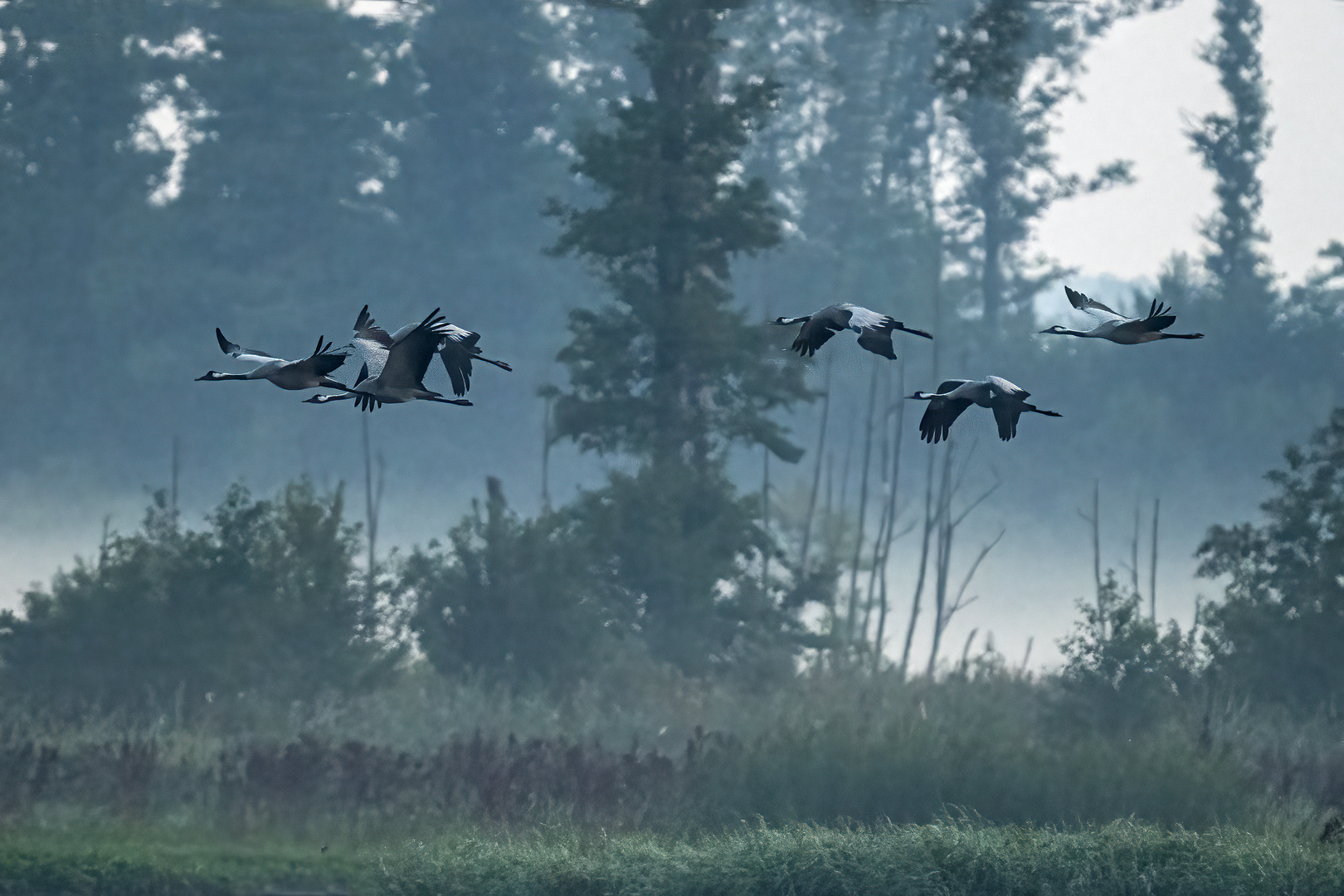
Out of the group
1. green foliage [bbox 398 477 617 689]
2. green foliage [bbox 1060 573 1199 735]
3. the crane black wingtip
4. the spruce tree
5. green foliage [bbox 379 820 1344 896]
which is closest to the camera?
the crane black wingtip

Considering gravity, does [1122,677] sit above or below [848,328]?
below

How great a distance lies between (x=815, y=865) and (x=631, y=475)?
50.2ft

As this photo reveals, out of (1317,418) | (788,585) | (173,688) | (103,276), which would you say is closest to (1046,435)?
(1317,418)

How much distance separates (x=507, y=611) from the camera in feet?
67.9

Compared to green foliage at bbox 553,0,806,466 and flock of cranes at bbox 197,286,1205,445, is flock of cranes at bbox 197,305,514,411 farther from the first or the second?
green foliage at bbox 553,0,806,466

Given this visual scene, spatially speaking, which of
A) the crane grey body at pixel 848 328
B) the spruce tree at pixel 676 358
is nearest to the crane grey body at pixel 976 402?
the crane grey body at pixel 848 328

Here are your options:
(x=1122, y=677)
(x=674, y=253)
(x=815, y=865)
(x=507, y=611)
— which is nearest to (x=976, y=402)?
(x=815, y=865)

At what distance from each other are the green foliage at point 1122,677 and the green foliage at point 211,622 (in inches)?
329

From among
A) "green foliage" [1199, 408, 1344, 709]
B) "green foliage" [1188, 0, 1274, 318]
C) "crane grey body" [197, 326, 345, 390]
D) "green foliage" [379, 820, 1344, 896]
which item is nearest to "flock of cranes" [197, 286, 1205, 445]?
"crane grey body" [197, 326, 345, 390]

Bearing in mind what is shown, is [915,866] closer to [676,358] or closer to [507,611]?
[507,611]

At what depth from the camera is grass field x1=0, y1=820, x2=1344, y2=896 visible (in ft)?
35.4

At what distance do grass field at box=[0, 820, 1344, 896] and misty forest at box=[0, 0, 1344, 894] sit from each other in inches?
1.9

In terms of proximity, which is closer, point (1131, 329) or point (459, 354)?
point (1131, 329)

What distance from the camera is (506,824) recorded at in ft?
46.3
